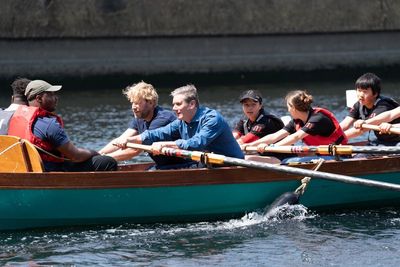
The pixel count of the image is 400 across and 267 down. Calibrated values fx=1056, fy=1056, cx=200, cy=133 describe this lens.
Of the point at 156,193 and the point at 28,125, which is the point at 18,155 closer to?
the point at 28,125

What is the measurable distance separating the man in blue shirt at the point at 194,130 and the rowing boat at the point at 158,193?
1.06 feet

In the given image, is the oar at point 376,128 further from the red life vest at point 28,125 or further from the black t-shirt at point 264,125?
the red life vest at point 28,125

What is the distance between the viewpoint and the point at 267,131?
14.3 m

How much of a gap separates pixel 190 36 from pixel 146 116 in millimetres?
22131

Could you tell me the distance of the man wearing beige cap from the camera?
39.2 feet

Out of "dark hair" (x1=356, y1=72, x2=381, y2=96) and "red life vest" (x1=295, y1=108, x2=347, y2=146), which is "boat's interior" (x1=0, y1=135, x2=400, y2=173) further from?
"dark hair" (x1=356, y1=72, x2=381, y2=96)

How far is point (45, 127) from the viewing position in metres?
Result: 12.0

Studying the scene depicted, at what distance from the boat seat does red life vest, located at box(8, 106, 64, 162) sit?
0.52ft

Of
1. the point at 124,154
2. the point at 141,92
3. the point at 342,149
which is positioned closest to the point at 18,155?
the point at 141,92

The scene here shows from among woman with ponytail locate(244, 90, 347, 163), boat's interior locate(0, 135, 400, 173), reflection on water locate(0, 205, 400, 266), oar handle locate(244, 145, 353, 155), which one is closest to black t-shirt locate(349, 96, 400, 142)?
woman with ponytail locate(244, 90, 347, 163)

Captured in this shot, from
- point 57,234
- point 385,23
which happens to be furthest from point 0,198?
point 385,23

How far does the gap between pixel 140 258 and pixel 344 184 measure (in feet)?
10.5

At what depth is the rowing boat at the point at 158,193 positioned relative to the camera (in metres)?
12.0

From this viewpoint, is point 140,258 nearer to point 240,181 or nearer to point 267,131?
point 240,181
